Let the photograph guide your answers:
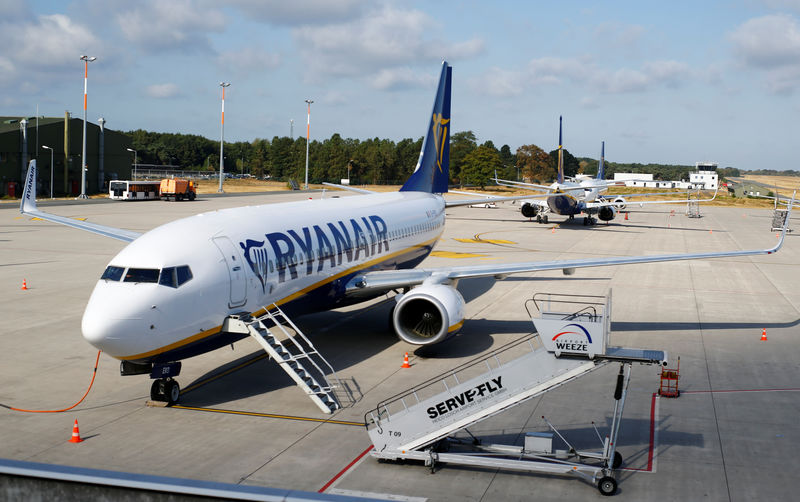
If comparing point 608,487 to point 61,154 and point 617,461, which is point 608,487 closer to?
point 617,461

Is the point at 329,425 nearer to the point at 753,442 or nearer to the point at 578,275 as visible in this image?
the point at 753,442

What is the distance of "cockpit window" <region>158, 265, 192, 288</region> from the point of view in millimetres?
15570

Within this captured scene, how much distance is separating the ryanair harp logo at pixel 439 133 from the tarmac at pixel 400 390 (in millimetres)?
6200

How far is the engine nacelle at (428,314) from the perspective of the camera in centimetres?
2019

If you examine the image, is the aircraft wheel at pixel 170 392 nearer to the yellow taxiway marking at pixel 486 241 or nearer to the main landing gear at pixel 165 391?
the main landing gear at pixel 165 391

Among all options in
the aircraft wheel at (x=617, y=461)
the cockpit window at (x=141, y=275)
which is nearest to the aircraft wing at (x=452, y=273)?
the cockpit window at (x=141, y=275)

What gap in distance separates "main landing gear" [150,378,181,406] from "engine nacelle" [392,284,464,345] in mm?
6417

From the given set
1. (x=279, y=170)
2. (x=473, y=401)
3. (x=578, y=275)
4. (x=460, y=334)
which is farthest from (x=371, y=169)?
(x=473, y=401)

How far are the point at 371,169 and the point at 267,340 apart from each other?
6505 inches

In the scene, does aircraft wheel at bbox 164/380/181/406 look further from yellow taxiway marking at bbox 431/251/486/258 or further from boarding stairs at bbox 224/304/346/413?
yellow taxiway marking at bbox 431/251/486/258

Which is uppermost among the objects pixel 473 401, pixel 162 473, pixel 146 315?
pixel 146 315

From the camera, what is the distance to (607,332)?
12.9m

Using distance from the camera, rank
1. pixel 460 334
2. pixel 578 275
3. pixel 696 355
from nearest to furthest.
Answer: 1. pixel 696 355
2. pixel 460 334
3. pixel 578 275

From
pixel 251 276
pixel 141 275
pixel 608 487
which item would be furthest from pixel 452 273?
pixel 608 487
